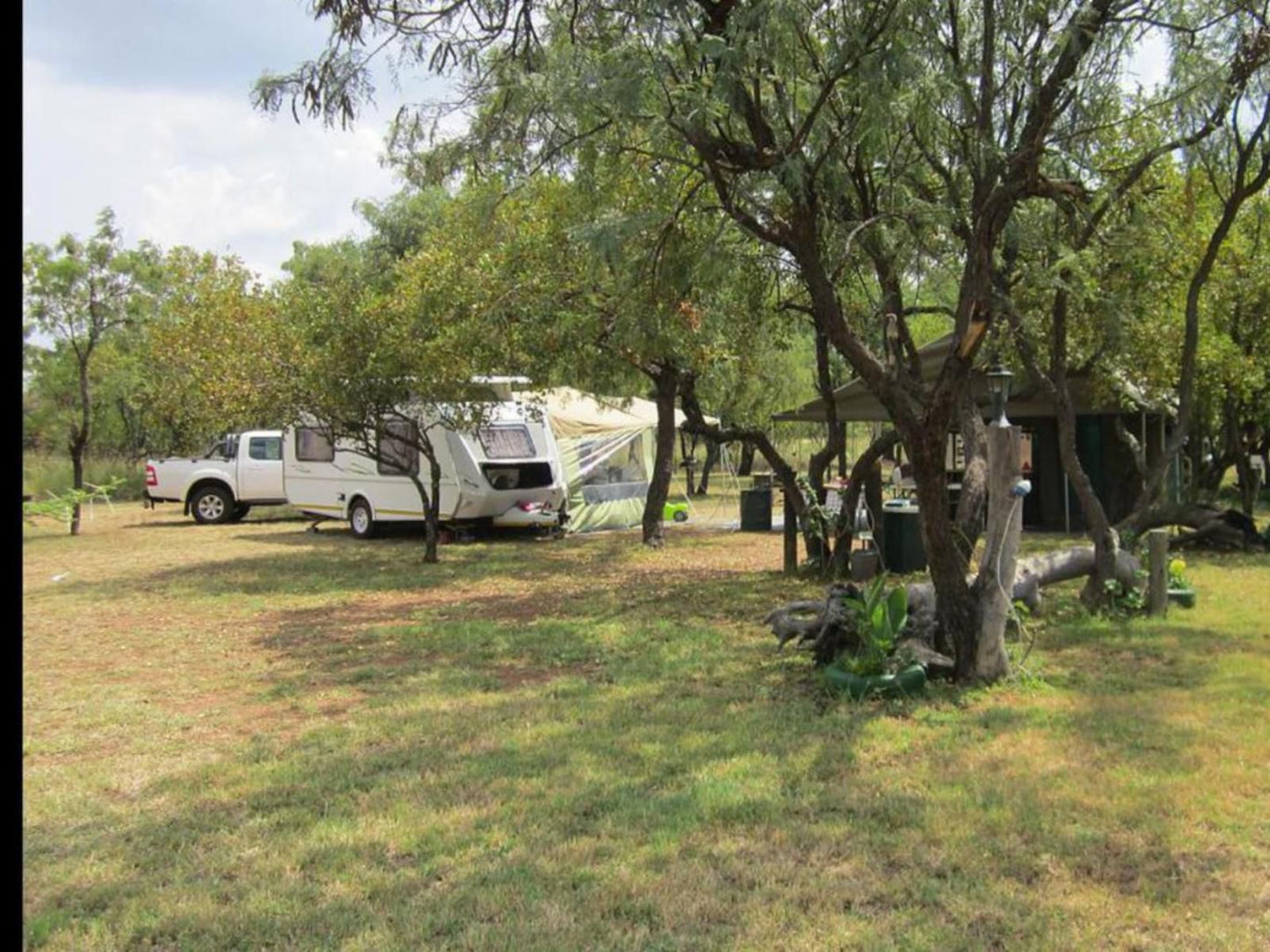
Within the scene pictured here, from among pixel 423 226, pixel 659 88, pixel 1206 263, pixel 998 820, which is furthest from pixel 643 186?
pixel 423 226

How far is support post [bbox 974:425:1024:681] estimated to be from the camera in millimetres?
5930

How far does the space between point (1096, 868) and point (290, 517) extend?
20.5 m

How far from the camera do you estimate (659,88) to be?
6027mm

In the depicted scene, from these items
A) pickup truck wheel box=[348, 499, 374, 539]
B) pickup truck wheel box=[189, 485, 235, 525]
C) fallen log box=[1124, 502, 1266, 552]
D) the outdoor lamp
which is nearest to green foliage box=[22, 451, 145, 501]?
pickup truck wheel box=[189, 485, 235, 525]

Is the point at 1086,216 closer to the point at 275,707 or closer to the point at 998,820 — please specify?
the point at 998,820

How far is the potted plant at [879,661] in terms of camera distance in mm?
5789

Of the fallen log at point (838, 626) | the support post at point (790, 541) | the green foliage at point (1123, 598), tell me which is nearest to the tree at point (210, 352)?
the support post at point (790, 541)

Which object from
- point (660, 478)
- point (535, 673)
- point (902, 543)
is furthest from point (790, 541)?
point (535, 673)

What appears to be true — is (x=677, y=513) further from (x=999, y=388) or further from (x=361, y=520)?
(x=999, y=388)

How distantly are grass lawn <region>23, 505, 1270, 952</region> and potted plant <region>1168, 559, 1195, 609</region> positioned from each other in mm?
199

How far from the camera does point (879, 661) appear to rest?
231 inches

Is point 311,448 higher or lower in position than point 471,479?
higher

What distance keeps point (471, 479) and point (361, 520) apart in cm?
272

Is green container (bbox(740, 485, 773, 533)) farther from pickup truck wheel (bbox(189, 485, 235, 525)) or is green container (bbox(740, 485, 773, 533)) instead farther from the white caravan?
pickup truck wheel (bbox(189, 485, 235, 525))
